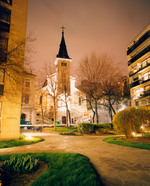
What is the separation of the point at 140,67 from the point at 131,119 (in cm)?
2690

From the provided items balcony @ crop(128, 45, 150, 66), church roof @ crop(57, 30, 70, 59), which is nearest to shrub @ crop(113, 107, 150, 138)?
balcony @ crop(128, 45, 150, 66)

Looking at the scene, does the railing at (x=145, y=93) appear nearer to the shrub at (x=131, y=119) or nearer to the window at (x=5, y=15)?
the shrub at (x=131, y=119)

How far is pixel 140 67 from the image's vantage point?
31.3 metres

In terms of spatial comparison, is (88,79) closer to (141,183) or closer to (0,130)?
(0,130)

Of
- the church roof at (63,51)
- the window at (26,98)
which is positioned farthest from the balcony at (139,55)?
the window at (26,98)

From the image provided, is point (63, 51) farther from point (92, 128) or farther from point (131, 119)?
point (131, 119)

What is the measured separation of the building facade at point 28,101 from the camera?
33562mm

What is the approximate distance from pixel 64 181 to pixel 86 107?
1539 inches

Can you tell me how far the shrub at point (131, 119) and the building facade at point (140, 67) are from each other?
2174 cm

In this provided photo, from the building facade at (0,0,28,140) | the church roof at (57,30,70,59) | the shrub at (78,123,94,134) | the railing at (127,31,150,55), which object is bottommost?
the shrub at (78,123,94,134)

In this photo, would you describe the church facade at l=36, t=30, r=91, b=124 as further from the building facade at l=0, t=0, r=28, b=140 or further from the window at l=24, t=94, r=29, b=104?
the building facade at l=0, t=0, r=28, b=140

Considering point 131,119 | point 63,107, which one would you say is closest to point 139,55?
point 63,107

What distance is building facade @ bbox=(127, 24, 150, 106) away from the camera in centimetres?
2864

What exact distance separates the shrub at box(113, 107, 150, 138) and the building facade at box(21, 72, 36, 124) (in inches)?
1133
